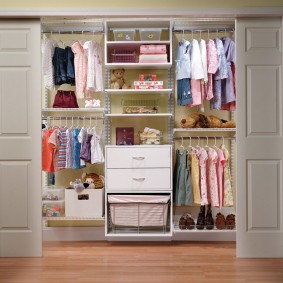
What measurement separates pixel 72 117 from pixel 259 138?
6.04 ft

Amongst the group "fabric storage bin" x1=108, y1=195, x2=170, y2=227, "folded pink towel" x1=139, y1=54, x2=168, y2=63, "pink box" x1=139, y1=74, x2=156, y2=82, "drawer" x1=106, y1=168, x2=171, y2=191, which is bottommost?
"fabric storage bin" x1=108, y1=195, x2=170, y2=227

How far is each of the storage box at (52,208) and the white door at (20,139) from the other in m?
0.54

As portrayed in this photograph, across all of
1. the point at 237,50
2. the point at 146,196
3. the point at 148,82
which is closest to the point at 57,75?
the point at 148,82

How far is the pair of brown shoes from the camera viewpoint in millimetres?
4039

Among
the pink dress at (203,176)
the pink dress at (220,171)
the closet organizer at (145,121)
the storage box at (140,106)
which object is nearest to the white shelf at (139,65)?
the closet organizer at (145,121)

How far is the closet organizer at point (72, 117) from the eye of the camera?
3982 mm

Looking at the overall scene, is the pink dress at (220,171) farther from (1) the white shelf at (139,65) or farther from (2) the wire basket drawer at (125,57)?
(2) the wire basket drawer at (125,57)

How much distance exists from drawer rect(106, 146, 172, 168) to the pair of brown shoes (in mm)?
741

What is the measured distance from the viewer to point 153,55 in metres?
3.97

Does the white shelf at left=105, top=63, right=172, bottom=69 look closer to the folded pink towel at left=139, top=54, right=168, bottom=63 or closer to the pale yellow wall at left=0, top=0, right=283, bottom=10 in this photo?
the folded pink towel at left=139, top=54, right=168, bottom=63

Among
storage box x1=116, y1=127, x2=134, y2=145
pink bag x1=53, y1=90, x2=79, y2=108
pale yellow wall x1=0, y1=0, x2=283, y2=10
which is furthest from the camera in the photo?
storage box x1=116, y1=127, x2=134, y2=145

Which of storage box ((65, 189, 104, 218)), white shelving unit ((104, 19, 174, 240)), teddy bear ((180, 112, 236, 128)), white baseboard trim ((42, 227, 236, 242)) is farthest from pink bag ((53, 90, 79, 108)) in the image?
white baseboard trim ((42, 227, 236, 242))

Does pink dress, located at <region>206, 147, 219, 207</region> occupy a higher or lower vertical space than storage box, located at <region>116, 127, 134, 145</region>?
lower

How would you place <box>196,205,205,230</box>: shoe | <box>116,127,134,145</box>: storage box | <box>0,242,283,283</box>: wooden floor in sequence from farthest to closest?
1. <box>116,127,134,145</box>: storage box
2. <box>196,205,205,230</box>: shoe
3. <box>0,242,283,283</box>: wooden floor
